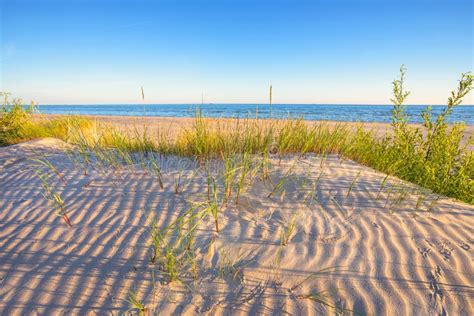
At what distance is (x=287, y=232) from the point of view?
2.38m

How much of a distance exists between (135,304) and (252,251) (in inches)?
37.3

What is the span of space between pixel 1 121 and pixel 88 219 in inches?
260

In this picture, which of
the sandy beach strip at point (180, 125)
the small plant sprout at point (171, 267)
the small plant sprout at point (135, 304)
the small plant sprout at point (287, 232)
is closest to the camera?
the small plant sprout at point (135, 304)

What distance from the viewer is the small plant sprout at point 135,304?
5.49ft

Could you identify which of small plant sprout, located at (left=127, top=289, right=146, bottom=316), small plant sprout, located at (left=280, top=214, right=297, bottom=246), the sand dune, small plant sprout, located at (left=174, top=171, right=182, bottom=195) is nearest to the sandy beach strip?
small plant sprout, located at (left=174, top=171, right=182, bottom=195)

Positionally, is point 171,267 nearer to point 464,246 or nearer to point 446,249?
point 446,249

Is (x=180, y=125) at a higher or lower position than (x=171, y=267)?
higher

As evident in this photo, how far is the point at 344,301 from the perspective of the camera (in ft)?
5.78

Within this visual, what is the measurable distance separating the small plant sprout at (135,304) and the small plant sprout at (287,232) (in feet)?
3.86

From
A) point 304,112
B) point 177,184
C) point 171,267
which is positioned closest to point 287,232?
point 171,267

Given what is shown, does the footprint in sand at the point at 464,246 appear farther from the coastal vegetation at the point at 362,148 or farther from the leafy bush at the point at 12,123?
the leafy bush at the point at 12,123

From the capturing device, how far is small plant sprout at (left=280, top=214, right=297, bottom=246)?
2268 millimetres

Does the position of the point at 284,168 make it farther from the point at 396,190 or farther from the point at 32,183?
the point at 32,183

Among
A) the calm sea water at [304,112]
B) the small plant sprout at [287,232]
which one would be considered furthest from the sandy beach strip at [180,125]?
the small plant sprout at [287,232]
